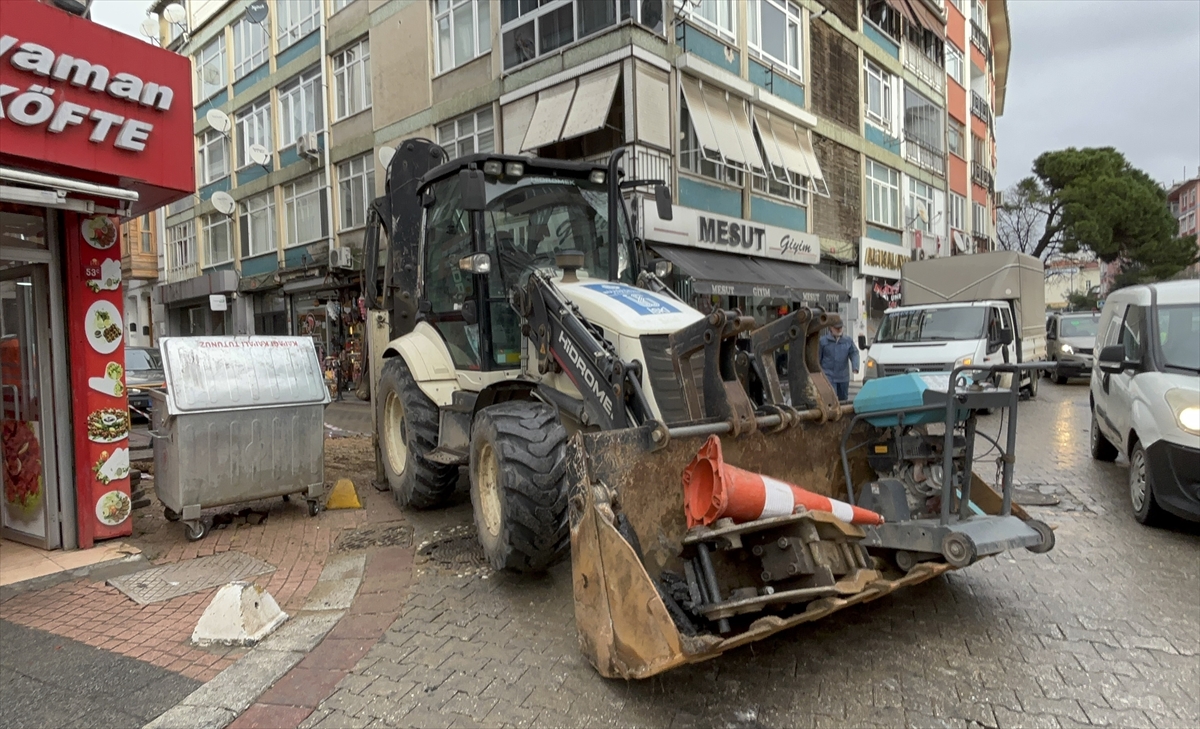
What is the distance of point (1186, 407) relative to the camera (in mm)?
5457

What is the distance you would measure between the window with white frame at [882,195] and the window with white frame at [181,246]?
26048 mm

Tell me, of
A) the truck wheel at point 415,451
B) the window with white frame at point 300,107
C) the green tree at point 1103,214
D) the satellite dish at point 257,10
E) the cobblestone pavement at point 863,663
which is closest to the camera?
the cobblestone pavement at point 863,663

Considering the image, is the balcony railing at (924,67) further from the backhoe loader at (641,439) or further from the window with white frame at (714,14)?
the backhoe loader at (641,439)

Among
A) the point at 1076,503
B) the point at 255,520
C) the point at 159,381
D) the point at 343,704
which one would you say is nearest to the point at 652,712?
the point at 343,704

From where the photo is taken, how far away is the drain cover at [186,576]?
4.88 meters

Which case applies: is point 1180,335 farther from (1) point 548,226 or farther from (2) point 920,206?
(2) point 920,206

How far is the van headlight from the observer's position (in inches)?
211

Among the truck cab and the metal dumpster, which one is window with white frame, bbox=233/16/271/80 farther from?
the metal dumpster

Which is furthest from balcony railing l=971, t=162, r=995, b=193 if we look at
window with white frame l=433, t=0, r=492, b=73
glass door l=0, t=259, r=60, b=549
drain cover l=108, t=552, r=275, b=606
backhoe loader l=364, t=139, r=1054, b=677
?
glass door l=0, t=259, r=60, b=549

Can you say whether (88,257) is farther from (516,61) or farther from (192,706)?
(516,61)

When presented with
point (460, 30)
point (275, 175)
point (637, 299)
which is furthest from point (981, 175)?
point (637, 299)

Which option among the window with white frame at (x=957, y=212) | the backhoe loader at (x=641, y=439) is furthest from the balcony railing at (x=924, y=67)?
the backhoe loader at (x=641, y=439)

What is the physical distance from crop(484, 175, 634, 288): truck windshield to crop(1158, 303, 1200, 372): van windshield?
15.0 ft

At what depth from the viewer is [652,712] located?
3232mm
